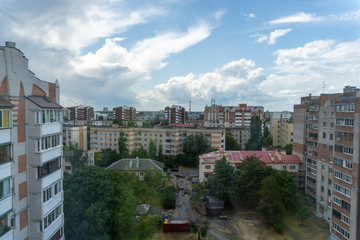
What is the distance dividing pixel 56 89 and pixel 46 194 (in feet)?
10.5

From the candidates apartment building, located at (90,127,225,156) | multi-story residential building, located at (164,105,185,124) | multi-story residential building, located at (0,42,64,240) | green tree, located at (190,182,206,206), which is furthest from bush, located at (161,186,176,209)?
multi-story residential building, located at (164,105,185,124)

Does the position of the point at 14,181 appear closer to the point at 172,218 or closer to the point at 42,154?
the point at 42,154

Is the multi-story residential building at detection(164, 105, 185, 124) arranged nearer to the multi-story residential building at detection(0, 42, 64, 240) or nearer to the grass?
the grass

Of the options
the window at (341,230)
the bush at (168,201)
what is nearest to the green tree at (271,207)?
the window at (341,230)

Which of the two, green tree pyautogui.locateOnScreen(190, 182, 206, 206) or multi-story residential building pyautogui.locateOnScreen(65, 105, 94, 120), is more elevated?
multi-story residential building pyautogui.locateOnScreen(65, 105, 94, 120)

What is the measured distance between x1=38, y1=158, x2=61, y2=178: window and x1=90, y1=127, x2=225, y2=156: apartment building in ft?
66.5

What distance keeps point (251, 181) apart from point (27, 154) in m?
11.8

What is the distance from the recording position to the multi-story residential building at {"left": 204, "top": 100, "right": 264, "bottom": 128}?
3797 cm

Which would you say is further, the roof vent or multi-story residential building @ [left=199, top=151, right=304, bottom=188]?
multi-story residential building @ [left=199, top=151, right=304, bottom=188]

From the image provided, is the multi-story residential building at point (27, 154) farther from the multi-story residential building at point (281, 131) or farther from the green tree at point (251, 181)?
the multi-story residential building at point (281, 131)

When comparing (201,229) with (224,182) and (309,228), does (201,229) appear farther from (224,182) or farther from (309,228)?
(309,228)

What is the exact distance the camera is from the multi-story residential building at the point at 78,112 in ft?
172

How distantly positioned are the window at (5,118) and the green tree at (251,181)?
12326 millimetres

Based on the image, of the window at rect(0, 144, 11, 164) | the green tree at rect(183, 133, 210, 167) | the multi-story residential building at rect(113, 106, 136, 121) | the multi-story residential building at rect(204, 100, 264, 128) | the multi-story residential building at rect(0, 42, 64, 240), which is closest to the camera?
the window at rect(0, 144, 11, 164)
